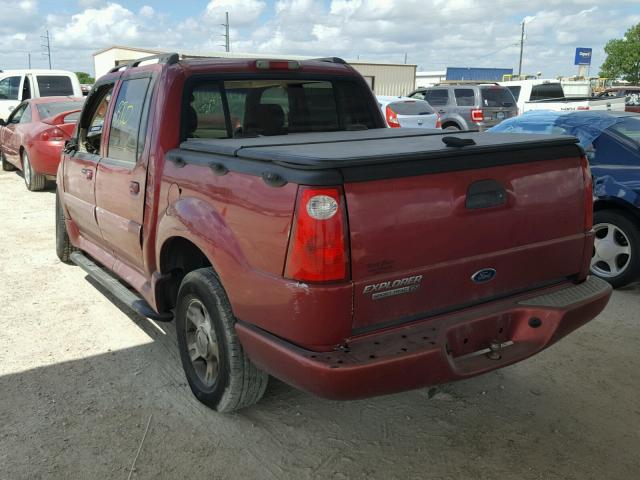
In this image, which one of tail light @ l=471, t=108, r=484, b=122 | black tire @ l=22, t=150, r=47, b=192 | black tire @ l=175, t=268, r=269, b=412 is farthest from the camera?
tail light @ l=471, t=108, r=484, b=122

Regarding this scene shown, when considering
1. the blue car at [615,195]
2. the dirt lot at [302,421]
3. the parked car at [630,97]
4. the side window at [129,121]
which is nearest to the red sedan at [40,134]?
the side window at [129,121]

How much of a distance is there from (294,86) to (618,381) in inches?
116

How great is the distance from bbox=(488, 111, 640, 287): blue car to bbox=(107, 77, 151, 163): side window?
3.96 metres

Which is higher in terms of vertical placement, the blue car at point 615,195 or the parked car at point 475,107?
the parked car at point 475,107

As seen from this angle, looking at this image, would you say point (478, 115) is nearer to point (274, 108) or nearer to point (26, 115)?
point (26, 115)

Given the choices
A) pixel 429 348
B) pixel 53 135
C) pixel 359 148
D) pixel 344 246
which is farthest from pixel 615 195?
pixel 53 135

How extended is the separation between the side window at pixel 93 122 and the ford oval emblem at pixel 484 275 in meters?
3.46

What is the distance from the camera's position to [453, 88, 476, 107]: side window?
1703 centimetres

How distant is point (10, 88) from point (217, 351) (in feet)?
53.5

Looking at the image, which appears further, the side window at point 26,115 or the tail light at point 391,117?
the tail light at point 391,117

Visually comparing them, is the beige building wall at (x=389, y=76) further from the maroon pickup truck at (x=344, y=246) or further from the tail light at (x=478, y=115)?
the maroon pickup truck at (x=344, y=246)

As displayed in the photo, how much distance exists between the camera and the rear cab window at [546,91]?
1877 centimetres

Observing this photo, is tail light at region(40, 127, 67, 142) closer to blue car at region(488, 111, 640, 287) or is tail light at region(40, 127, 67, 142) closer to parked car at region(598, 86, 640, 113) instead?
blue car at region(488, 111, 640, 287)

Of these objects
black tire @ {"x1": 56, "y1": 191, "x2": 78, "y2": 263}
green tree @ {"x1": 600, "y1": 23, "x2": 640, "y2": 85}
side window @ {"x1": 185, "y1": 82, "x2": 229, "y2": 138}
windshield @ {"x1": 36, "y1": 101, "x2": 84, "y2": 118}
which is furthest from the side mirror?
green tree @ {"x1": 600, "y1": 23, "x2": 640, "y2": 85}
